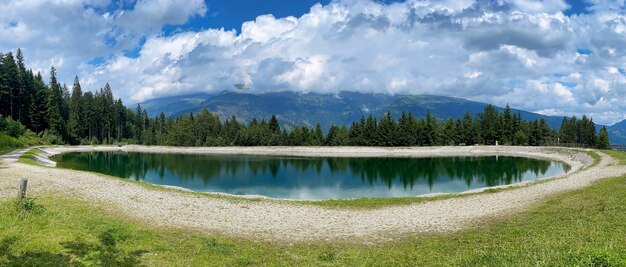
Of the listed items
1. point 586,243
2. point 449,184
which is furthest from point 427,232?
point 449,184

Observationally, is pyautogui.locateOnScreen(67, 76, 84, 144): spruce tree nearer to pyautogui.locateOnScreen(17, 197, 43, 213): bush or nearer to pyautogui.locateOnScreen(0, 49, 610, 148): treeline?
pyautogui.locateOnScreen(0, 49, 610, 148): treeline

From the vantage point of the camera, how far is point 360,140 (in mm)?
133500

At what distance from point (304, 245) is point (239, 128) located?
140 m

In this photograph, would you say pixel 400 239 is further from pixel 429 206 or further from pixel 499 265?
pixel 429 206

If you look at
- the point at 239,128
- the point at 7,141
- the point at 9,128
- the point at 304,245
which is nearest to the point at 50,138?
the point at 9,128

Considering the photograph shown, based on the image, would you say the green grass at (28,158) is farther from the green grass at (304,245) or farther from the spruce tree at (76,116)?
the spruce tree at (76,116)

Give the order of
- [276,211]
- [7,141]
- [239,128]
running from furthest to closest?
[239,128]
[7,141]
[276,211]

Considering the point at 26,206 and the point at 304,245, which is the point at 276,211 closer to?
the point at 304,245

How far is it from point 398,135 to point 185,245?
4615 inches

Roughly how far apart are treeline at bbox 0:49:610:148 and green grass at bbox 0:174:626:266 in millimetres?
110860

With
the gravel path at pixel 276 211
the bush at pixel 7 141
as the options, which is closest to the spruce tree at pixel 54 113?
the bush at pixel 7 141

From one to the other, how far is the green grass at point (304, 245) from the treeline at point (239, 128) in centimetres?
11086

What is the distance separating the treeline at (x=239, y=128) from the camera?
116 m

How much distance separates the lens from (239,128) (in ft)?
505
